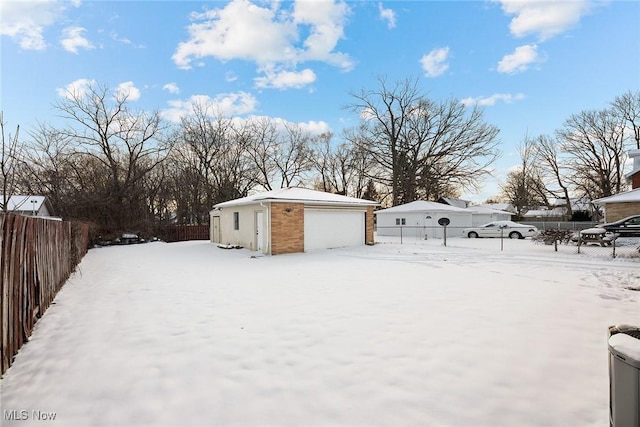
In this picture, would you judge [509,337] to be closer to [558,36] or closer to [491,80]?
[558,36]

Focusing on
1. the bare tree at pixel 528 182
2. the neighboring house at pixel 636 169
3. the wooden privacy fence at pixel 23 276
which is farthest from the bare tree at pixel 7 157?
the bare tree at pixel 528 182

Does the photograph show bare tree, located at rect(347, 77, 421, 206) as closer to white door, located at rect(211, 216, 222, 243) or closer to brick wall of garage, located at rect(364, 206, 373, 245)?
brick wall of garage, located at rect(364, 206, 373, 245)

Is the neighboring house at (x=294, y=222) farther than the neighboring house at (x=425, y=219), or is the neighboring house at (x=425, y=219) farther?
the neighboring house at (x=425, y=219)

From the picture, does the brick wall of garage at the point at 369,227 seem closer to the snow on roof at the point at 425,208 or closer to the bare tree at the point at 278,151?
the snow on roof at the point at 425,208

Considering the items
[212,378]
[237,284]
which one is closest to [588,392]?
[212,378]

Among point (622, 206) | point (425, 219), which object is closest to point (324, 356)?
point (425, 219)

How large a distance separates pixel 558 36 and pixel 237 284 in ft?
43.4

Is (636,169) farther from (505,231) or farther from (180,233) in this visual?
(180,233)

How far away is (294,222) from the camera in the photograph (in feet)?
45.3

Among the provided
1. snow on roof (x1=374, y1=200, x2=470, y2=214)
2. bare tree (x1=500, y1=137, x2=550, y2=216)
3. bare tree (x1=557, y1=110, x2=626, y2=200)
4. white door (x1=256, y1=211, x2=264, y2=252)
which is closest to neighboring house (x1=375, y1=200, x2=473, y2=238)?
snow on roof (x1=374, y1=200, x2=470, y2=214)

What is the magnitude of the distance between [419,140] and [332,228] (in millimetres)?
19286

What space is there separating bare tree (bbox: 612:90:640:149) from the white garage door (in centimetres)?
2860

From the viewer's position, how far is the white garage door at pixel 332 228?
14.5 m

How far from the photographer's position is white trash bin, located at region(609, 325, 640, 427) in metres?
1.65
